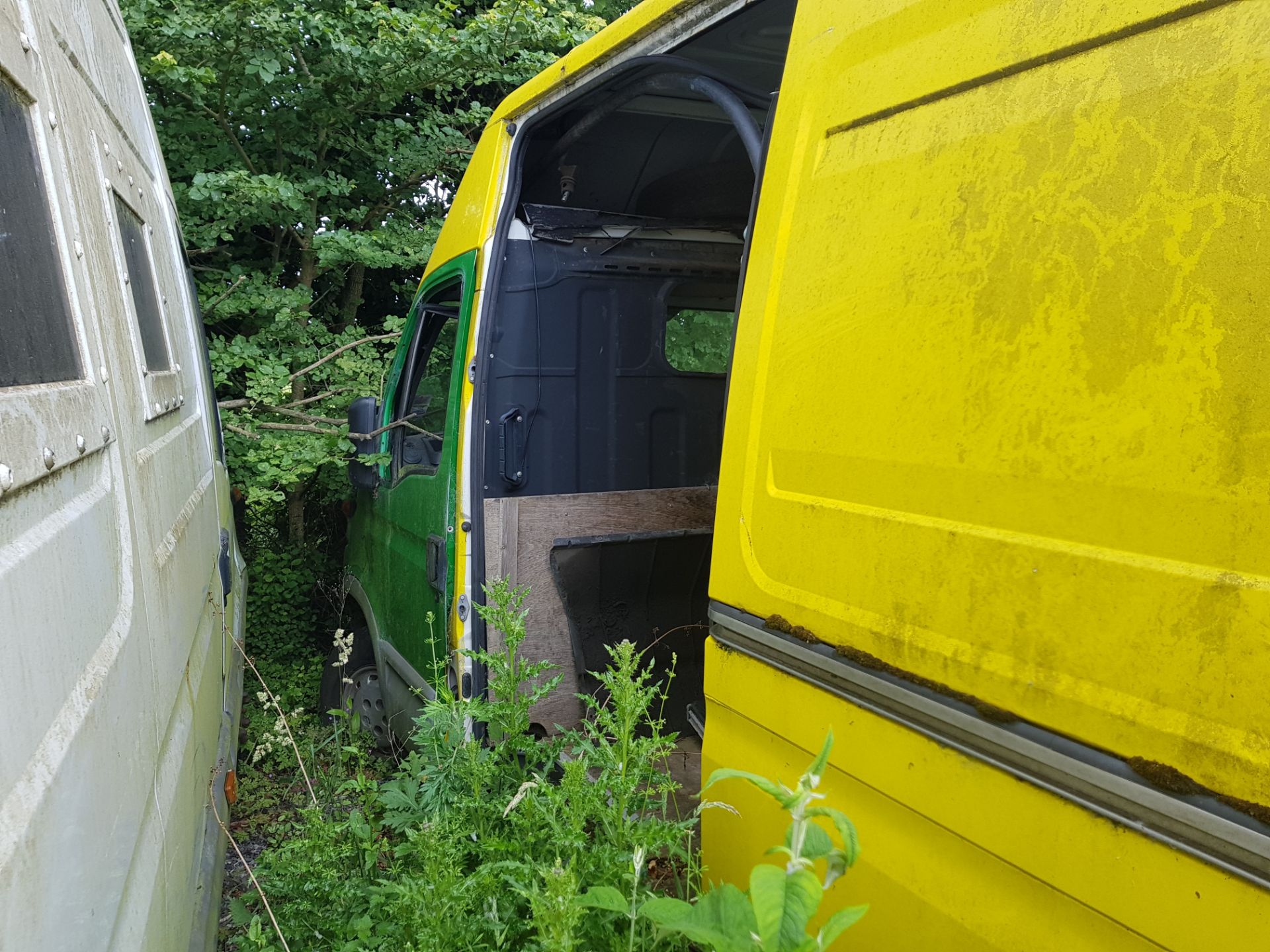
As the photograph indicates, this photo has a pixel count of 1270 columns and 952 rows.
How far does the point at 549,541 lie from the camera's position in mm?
3586

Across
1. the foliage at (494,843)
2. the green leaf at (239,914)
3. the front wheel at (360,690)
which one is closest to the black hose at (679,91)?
the foliage at (494,843)

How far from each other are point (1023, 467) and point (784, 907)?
69cm

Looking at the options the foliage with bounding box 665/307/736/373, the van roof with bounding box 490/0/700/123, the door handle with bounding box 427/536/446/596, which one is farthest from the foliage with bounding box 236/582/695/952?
the foliage with bounding box 665/307/736/373

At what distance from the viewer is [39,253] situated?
1350mm

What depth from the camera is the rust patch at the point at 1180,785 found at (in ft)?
3.52

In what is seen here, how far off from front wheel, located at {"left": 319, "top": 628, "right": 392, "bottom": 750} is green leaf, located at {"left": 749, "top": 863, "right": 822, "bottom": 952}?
3403 mm

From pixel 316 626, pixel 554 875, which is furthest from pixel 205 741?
pixel 316 626

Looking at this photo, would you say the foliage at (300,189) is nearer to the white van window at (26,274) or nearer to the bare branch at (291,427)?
the bare branch at (291,427)

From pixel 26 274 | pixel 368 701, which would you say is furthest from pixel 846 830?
pixel 368 701

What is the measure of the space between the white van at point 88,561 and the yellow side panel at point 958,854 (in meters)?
0.98

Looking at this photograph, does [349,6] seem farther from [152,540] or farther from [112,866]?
[112,866]

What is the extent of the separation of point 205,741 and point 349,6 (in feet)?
15.9

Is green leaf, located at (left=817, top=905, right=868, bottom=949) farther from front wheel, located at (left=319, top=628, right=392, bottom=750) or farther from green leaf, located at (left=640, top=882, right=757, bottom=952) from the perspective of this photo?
front wheel, located at (left=319, top=628, right=392, bottom=750)

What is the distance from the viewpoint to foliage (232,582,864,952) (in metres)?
1.16
